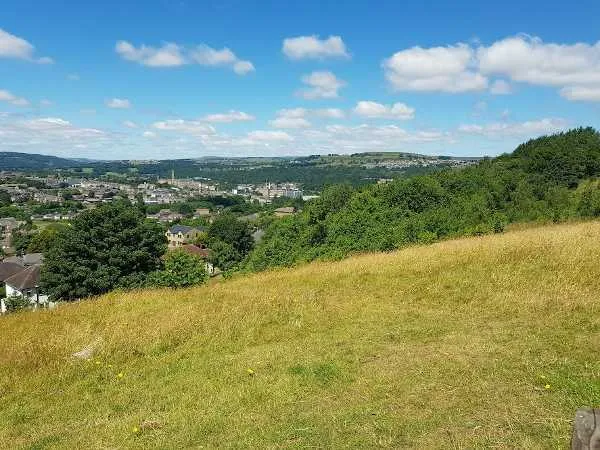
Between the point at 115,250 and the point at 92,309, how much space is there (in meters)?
26.9

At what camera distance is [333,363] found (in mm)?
7578

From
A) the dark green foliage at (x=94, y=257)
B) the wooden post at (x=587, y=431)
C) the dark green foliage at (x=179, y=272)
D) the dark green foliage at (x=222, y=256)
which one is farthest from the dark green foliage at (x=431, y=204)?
the wooden post at (x=587, y=431)

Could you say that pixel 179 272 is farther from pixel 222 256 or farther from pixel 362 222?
pixel 222 256

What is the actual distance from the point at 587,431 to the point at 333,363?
498 cm

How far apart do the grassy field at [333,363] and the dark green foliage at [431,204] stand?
28.9m

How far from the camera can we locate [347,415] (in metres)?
5.91

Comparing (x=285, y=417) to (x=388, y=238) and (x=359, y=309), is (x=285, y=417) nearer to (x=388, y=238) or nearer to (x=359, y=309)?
(x=359, y=309)

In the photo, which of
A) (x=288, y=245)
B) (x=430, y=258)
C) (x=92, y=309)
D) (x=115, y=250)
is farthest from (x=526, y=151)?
(x=92, y=309)

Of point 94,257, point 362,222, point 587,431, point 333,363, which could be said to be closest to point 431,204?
point 362,222

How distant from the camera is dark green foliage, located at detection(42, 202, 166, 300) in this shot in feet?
120

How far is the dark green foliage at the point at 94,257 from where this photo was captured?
36.7m

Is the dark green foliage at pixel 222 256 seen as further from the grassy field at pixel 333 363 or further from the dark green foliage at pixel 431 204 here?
the grassy field at pixel 333 363

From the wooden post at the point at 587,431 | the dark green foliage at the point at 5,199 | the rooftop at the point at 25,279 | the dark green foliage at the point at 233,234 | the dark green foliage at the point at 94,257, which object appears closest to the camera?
the wooden post at the point at 587,431

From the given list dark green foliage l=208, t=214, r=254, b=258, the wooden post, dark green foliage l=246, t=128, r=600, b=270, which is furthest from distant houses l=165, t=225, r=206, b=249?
the wooden post
